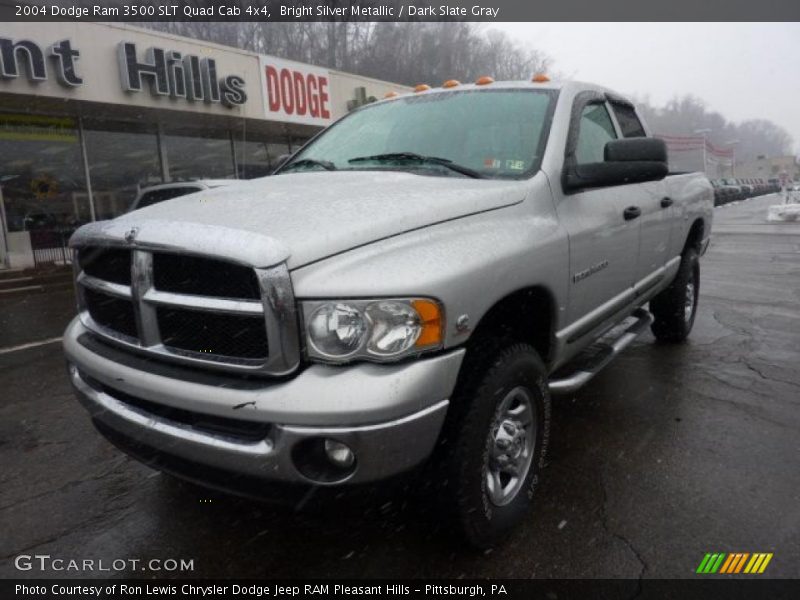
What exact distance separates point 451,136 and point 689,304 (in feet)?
10.8

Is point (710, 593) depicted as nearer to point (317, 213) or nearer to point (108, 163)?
point (317, 213)

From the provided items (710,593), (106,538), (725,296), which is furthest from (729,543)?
(725,296)

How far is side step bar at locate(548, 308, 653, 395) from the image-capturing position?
2824mm

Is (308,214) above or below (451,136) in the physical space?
below

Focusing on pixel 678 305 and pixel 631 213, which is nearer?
pixel 631 213

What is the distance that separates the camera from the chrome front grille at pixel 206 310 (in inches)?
72.8

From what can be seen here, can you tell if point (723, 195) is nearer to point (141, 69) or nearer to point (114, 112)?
point (141, 69)

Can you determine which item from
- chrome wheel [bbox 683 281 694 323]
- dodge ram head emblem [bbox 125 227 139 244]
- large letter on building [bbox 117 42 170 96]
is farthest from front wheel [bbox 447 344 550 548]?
large letter on building [bbox 117 42 170 96]

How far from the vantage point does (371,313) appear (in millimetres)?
1880

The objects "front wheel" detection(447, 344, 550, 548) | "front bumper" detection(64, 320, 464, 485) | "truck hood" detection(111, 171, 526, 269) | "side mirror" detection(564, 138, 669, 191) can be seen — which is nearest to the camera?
"front bumper" detection(64, 320, 464, 485)

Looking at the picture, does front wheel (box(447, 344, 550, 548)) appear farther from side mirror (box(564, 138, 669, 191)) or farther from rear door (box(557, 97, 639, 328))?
side mirror (box(564, 138, 669, 191))

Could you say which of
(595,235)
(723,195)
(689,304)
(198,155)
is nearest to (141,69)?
(198,155)

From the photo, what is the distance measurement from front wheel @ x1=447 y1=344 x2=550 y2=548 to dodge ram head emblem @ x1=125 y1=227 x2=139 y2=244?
4.31ft

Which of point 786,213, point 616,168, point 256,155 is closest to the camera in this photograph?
point 616,168
